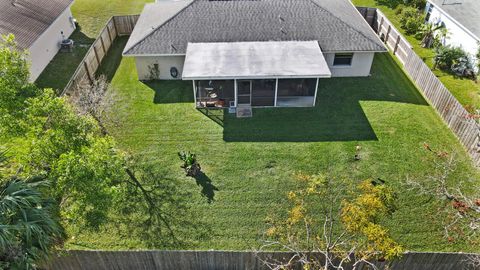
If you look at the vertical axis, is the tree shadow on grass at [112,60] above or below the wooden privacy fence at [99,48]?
below

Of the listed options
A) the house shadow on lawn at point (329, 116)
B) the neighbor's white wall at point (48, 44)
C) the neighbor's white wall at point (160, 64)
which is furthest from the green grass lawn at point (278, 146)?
the neighbor's white wall at point (48, 44)

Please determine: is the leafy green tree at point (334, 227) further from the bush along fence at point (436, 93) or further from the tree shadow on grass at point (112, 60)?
the tree shadow on grass at point (112, 60)

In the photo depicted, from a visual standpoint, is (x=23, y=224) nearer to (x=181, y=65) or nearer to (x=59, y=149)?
(x=59, y=149)

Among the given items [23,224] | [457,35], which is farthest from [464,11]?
[23,224]

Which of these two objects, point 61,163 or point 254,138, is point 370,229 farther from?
point 61,163

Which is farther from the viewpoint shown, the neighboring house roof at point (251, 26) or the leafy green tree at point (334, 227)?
the neighboring house roof at point (251, 26)

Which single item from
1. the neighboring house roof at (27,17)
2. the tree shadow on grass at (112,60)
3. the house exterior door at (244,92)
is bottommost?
the tree shadow on grass at (112,60)
